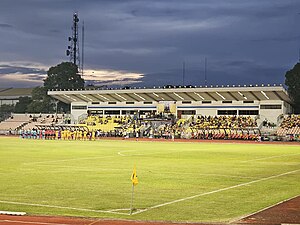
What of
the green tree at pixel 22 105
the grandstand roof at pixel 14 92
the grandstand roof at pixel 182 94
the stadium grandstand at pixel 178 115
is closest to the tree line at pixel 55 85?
the green tree at pixel 22 105

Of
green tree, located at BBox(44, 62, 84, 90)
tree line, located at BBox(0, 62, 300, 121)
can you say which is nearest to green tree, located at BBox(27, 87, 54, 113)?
tree line, located at BBox(0, 62, 300, 121)

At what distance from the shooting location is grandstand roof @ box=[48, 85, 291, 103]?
8131cm

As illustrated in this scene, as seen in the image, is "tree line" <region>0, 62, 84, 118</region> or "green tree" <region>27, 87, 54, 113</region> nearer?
"green tree" <region>27, 87, 54, 113</region>

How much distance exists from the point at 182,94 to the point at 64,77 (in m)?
49.9

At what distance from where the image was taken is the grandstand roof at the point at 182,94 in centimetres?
8131

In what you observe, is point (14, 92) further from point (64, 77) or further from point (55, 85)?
point (64, 77)

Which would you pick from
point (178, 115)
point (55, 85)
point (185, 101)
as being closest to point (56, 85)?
point (55, 85)

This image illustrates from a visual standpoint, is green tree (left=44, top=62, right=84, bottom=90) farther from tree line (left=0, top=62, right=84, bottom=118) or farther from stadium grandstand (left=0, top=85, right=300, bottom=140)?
stadium grandstand (left=0, top=85, right=300, bottom=140)

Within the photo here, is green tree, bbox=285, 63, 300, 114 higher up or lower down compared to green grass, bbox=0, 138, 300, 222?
higher up

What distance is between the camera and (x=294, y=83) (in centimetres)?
10475

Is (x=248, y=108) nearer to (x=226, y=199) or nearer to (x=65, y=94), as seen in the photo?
(x=65, y=94)

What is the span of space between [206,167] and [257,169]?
253 cm

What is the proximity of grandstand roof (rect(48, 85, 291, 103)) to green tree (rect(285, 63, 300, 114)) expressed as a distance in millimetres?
14272

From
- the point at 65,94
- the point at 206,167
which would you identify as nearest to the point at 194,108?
the point at 65,94
